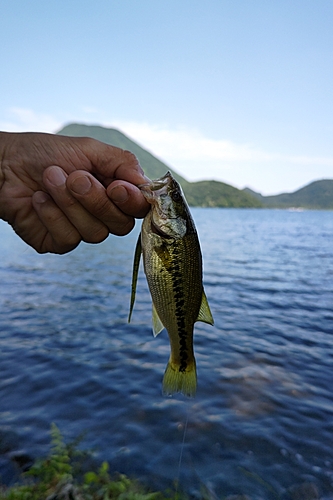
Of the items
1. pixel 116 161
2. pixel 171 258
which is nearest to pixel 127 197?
pixel 116 161

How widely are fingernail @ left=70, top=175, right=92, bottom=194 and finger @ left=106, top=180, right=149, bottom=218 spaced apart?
0.18 m

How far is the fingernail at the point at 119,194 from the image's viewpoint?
133 inches

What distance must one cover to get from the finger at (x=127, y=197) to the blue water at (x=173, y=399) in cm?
430

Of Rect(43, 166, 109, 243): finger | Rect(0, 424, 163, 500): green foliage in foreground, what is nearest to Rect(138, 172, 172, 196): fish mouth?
Rect(43, 166, 109, 243): finger

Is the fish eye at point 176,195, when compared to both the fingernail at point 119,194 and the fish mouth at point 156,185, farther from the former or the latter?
the fingernail at point 119,194

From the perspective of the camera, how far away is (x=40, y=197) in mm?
3717

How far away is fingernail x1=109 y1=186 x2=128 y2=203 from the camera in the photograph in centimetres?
338

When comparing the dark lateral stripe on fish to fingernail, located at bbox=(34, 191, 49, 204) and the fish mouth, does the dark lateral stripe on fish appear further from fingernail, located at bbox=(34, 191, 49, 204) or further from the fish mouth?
fingernail, located at bbox=(34, 191, 49, 204)

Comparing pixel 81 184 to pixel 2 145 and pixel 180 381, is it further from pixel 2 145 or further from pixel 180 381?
pixel 180 381

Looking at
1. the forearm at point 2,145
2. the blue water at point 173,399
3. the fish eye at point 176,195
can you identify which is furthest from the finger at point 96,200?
the blue water at point 173,399

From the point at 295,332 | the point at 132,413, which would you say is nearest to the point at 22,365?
the point at 132,413

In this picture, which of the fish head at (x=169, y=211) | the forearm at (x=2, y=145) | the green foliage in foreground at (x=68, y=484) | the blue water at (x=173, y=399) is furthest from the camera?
the blue water at (x=173, y=399)

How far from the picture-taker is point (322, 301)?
711 inches

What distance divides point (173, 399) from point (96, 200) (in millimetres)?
5966
